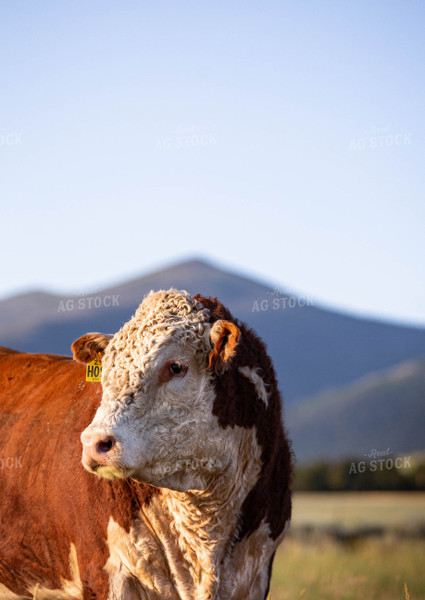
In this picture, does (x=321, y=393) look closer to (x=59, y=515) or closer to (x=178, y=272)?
(x=178, y=272)

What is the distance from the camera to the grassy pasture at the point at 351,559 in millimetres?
14336

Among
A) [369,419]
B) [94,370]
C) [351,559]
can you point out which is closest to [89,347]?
[94,370]

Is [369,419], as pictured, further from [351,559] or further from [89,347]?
[89,347]

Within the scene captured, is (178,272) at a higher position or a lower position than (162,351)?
lower

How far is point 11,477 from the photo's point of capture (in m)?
7.21

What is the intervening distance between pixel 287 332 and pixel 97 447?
471 ft

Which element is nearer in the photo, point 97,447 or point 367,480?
point 97,447

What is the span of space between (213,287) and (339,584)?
12751 centimetres

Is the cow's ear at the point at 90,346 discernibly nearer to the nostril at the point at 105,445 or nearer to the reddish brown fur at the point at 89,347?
the reddish brown fur at the point at 89,347

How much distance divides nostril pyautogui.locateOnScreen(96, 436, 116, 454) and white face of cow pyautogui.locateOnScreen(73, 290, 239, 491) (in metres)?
0.03

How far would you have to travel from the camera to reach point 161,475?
5.81m

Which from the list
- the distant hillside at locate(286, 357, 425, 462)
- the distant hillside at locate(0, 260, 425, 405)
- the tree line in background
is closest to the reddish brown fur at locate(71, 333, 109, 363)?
the tree line in background

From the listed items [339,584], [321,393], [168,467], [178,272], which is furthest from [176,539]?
[178,272]

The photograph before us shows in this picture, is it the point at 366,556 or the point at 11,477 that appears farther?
the point at 366,556
